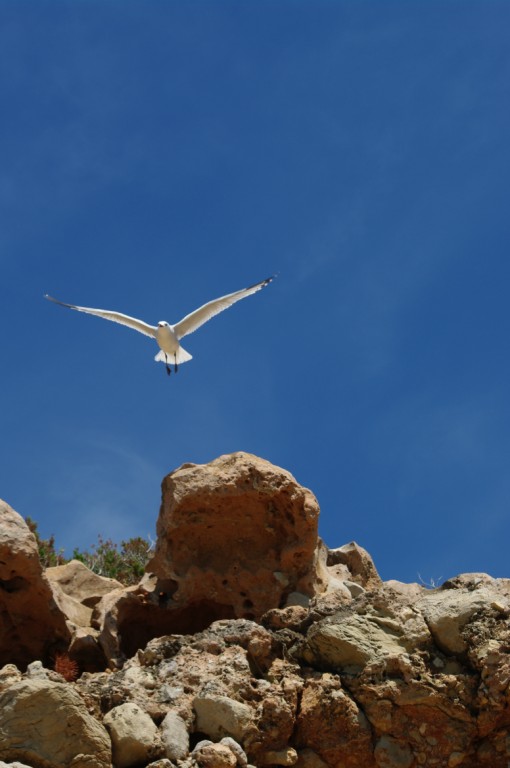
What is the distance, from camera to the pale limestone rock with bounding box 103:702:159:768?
22.6 ft

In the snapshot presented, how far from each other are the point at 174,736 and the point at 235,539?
441cm

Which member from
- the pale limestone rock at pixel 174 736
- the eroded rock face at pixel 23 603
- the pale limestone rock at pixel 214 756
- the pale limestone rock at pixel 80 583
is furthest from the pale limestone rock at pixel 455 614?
the pale limestone rock at pixel 80 583

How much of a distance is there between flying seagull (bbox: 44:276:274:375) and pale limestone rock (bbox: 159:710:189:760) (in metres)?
11.3

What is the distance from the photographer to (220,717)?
24.4ft

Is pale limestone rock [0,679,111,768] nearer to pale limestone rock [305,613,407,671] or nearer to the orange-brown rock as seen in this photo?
pale limestone rock [305,613,407,671]

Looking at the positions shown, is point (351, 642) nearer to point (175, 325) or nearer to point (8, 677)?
point (8, 677)

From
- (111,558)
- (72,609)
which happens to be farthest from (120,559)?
(72,609)

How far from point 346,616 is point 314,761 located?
125cm

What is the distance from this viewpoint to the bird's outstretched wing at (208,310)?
703 inches

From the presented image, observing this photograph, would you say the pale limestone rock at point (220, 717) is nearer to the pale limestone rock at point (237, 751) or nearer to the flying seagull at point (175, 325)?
the pale limestone rock at point (237, 751)

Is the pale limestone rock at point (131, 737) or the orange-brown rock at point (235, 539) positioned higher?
the orange-brown rock at point (235, 539)

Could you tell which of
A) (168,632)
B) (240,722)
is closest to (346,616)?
(240,722)

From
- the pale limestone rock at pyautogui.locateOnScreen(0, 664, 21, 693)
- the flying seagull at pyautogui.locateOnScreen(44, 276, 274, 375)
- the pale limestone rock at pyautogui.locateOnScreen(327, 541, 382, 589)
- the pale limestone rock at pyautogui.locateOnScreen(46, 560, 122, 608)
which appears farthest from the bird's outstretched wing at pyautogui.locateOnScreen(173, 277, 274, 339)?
the pale limestone rock at pyautogui.locateOnScreen(0, 664, 21, 693)

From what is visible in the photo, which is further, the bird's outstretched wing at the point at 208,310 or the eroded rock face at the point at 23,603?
the bird's outstretched wing at the point at 208,310
